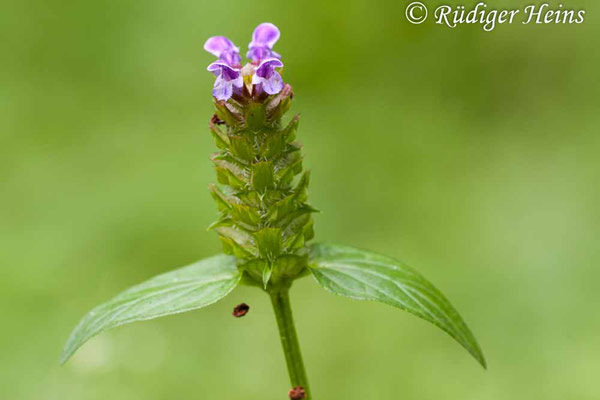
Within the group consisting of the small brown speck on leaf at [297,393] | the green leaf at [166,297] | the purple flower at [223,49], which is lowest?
the small brown speck on leaf at [297,393]

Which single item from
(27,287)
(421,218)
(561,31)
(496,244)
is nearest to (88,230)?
(27,287)

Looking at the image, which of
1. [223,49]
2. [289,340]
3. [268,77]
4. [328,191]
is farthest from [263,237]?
[328,191]

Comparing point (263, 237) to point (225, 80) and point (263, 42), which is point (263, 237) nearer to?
point (225, 80)

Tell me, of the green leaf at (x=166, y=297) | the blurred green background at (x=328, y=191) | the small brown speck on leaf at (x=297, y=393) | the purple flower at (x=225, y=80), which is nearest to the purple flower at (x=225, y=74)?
the purple flower at (x=225, y=80)

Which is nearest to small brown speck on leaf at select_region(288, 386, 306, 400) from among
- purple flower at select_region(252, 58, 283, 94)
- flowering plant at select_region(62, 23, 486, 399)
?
flowering plant at select_region(62, 23, 486, 399)

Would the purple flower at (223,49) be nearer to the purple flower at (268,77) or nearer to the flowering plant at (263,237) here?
the flowering plant at (263,237)
